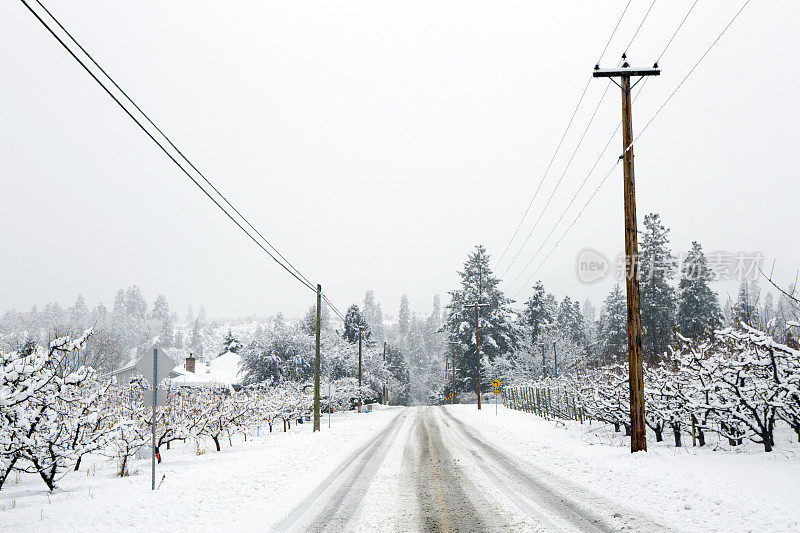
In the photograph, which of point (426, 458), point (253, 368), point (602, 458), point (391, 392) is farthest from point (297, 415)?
point (391, 392)

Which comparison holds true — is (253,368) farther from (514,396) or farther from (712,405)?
(712,405)

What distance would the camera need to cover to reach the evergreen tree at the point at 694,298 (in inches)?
2172

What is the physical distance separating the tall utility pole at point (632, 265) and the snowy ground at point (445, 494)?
927mm

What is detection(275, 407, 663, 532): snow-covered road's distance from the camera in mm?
7168

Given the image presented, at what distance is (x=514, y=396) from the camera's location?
41031 millimetres

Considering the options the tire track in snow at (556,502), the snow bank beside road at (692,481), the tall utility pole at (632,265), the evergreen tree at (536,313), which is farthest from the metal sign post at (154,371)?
the evergreen tree at (536,313)

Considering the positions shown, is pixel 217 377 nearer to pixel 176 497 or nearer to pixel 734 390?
pixel 176 497

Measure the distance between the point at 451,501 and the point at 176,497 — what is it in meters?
5.14

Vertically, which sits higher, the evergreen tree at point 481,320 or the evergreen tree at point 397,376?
the evergreen tree at point 481,320

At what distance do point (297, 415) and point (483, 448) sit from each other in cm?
1948

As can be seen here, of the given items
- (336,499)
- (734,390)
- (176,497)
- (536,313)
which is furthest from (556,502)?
(536,313)

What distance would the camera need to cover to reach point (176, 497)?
31.2 feet

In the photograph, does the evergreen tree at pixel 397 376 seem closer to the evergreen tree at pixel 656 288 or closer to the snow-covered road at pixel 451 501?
the evergreen tree at pixel 656 288

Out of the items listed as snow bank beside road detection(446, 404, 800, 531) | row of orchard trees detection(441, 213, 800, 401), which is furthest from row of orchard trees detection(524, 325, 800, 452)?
row of orchard trees detection(441, 213, 800, 401)
